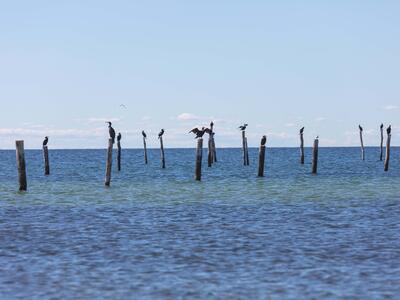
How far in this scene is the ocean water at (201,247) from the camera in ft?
37.3

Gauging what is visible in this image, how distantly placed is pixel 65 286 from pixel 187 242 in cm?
491

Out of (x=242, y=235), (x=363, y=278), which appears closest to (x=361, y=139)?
(x=242, y=235)

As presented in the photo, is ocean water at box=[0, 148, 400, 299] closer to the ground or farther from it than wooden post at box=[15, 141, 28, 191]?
closer to the ground

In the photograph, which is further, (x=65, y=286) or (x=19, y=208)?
(x=19, y=208)

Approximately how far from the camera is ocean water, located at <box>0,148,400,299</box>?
1137 cm

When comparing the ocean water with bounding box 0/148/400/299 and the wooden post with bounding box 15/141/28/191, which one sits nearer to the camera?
the ocean water with bounding box 0/148/400/299

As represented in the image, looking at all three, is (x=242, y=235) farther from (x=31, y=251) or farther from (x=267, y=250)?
(x=31, y=251)

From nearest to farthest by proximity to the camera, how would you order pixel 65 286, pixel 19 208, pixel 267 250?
pixel 65 286 → pixel 267 250 → pixel 19 208

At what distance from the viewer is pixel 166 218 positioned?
21.2 metres

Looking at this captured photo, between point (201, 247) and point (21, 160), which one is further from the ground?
point (21, 160)

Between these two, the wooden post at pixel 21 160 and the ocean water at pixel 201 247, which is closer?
the ocean water at pixel 201 247

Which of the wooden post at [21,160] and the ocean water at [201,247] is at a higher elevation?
the wooden post at [21,160]

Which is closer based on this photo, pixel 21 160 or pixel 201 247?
pixel 201 247

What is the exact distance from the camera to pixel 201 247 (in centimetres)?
1531
